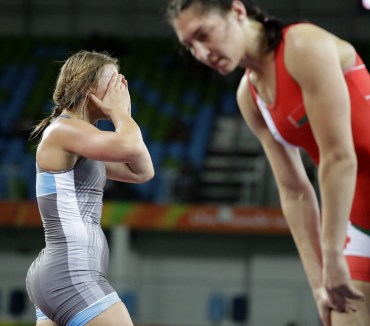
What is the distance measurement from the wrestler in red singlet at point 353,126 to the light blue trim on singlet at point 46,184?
0.93 metres

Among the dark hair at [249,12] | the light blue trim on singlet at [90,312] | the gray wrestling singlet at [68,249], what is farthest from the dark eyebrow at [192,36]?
the light blue trim on singlet at [90,312]

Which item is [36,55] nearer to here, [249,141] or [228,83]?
[228,83]

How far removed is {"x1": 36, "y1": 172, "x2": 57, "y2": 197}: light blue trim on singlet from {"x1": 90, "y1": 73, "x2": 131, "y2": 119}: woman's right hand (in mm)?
336

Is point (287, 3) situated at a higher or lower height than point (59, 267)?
higher

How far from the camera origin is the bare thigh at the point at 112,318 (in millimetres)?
3496

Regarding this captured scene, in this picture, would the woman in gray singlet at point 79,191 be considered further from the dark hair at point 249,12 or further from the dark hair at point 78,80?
the dark hair at point 249,12

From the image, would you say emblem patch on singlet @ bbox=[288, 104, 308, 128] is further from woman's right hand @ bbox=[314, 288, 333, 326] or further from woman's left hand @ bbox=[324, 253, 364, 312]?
woman's right hand @ bbox=[314, 288, 333, 326]

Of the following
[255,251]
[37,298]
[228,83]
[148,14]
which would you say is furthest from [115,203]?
[37,298]

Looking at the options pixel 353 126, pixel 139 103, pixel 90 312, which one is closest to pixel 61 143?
pixel 90 312

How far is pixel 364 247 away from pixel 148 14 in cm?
1835

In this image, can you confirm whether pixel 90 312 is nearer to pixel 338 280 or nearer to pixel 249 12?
pixel 338 280

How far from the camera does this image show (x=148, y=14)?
68.9ft

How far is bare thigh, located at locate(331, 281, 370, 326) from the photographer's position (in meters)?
2.98

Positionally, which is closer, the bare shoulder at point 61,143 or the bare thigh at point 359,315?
the bare thigh at point 359,315
